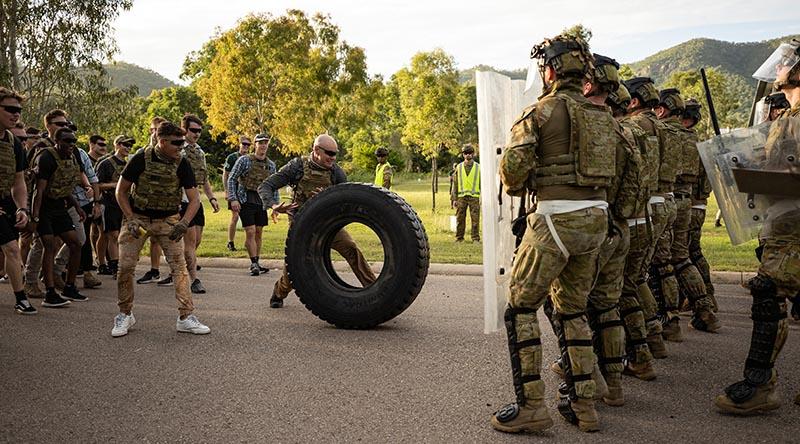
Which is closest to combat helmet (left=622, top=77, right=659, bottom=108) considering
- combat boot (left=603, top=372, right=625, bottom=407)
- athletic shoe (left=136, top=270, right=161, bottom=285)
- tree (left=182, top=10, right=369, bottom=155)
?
combat boot (left=603, top=372, right=625, bottom=407)

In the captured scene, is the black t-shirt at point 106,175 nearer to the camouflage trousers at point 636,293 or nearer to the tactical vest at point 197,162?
the tactical vest at point 197,162

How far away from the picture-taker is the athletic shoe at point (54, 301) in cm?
745

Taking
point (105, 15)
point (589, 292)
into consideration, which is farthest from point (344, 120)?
point (589, 292)

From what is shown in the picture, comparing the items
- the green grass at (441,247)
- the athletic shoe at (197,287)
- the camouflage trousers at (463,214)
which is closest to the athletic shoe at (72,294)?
the athletic shoe at (197,287)

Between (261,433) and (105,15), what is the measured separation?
19.2 meters

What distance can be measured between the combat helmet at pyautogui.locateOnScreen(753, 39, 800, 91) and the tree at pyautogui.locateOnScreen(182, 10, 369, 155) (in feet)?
103

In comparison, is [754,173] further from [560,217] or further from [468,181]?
[468,181]

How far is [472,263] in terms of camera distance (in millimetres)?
10133

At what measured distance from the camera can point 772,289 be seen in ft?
13.8

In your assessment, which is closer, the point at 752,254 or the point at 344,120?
the point at 752,254

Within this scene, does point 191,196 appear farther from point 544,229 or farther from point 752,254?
point 752,254

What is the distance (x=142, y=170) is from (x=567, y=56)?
4.13 m

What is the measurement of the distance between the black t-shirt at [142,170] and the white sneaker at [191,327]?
1.02m

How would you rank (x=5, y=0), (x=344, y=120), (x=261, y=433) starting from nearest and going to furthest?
(x=261, y=433) → (x=5, y=0) → (x=344, y=120)
